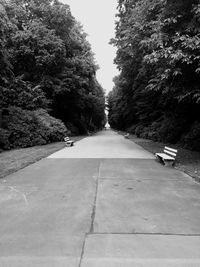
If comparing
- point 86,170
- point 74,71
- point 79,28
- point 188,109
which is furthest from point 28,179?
point 79,28

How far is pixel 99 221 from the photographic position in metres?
4.76

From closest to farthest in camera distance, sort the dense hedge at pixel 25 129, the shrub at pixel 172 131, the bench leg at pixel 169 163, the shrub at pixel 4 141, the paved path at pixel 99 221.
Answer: the paved path at pixel 99 221
the bench leg at pixel 169 163
the shrub at pixel 4 141
the dense hedge at pixel 25 129
the shrub at pixel 172 131

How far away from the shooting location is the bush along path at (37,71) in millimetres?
19422

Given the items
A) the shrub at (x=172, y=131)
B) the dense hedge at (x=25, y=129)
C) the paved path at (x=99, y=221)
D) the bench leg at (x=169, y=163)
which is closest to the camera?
the paved path at (x=99, y=221)

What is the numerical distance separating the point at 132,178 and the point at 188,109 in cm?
1413

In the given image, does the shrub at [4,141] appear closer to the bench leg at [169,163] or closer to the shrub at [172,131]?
the bench leg at [169,163]

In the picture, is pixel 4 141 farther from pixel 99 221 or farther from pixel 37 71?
pixel 37 71

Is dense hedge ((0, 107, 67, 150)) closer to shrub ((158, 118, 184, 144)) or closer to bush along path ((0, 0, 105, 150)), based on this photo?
bush along path ((0, 0, 105, 150))

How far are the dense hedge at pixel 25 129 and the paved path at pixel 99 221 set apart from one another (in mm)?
10441

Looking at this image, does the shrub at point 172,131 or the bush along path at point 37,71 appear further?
the shrub at point 172,131

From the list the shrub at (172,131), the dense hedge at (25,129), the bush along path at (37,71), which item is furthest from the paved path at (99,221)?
the shrub at (172,131)

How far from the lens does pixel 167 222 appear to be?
471 cm

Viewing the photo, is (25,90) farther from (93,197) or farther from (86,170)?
(93,197)

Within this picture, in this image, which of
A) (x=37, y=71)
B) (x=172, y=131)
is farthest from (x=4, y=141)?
(x=37, y=71)
